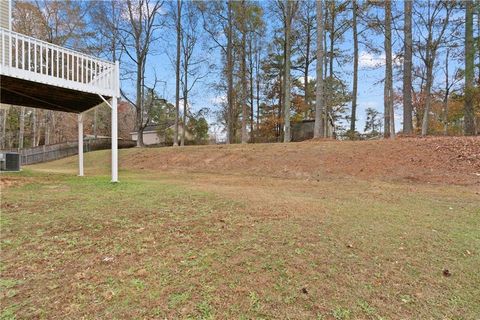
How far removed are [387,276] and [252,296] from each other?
130cm

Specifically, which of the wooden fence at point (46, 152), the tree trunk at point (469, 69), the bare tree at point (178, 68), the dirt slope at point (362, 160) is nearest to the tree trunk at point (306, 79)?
the bare tree at point (178, 68)

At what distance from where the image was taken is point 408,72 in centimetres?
1227

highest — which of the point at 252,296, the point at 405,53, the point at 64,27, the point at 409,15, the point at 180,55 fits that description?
the point at 64,27

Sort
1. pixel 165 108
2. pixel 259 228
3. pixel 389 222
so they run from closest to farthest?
1. pixel 259 228
2. pixel 389 222
3. pixel 165 108

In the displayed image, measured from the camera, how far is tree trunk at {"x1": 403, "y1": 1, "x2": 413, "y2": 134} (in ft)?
40.1

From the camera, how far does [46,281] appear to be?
2.40 metres

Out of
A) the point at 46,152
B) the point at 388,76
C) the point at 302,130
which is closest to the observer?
the point at 388,76

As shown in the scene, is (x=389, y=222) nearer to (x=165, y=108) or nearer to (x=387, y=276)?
(x=387, y=276)

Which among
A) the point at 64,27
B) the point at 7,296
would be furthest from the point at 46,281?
the point at 64,27

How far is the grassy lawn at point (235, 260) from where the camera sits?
2141 millimetres

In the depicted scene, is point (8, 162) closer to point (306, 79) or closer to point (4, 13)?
point (4, 13)

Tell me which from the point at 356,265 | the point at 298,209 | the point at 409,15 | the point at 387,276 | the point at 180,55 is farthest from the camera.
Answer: the point at 180,55

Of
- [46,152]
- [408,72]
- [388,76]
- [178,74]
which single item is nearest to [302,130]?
[388,76]

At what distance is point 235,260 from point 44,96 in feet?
29.3
